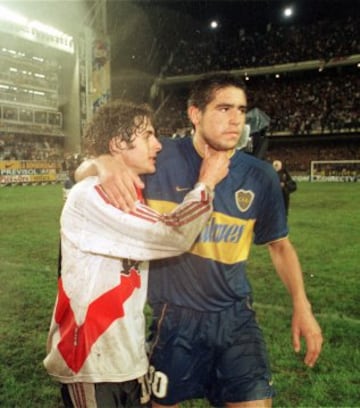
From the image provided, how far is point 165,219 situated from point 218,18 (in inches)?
1851

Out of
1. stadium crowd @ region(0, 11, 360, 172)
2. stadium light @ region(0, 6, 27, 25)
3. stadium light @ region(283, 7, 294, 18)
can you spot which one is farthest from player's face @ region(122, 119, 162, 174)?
stadium light @ region(283, 7, 294, 18)

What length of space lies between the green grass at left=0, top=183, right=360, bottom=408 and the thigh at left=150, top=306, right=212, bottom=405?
4.95 feet

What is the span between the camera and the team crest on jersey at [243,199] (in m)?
2.49

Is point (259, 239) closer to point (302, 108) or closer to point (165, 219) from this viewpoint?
point (165, 219)

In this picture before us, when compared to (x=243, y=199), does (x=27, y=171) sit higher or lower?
lower

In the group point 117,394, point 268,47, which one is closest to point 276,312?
point 117,394

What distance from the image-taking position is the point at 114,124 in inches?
85.7

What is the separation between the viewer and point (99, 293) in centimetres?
193

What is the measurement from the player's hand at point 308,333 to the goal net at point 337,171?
3067 cm

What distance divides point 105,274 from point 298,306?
1114 mm

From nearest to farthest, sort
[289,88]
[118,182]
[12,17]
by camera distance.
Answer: [118,182] < [12,17] < [289,88]

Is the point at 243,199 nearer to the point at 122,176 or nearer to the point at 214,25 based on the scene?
the point at 122,176

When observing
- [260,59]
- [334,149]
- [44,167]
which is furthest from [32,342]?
[260,59]

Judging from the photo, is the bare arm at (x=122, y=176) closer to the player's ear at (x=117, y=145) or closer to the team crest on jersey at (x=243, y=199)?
the player's ear at (x=117, y=145)
